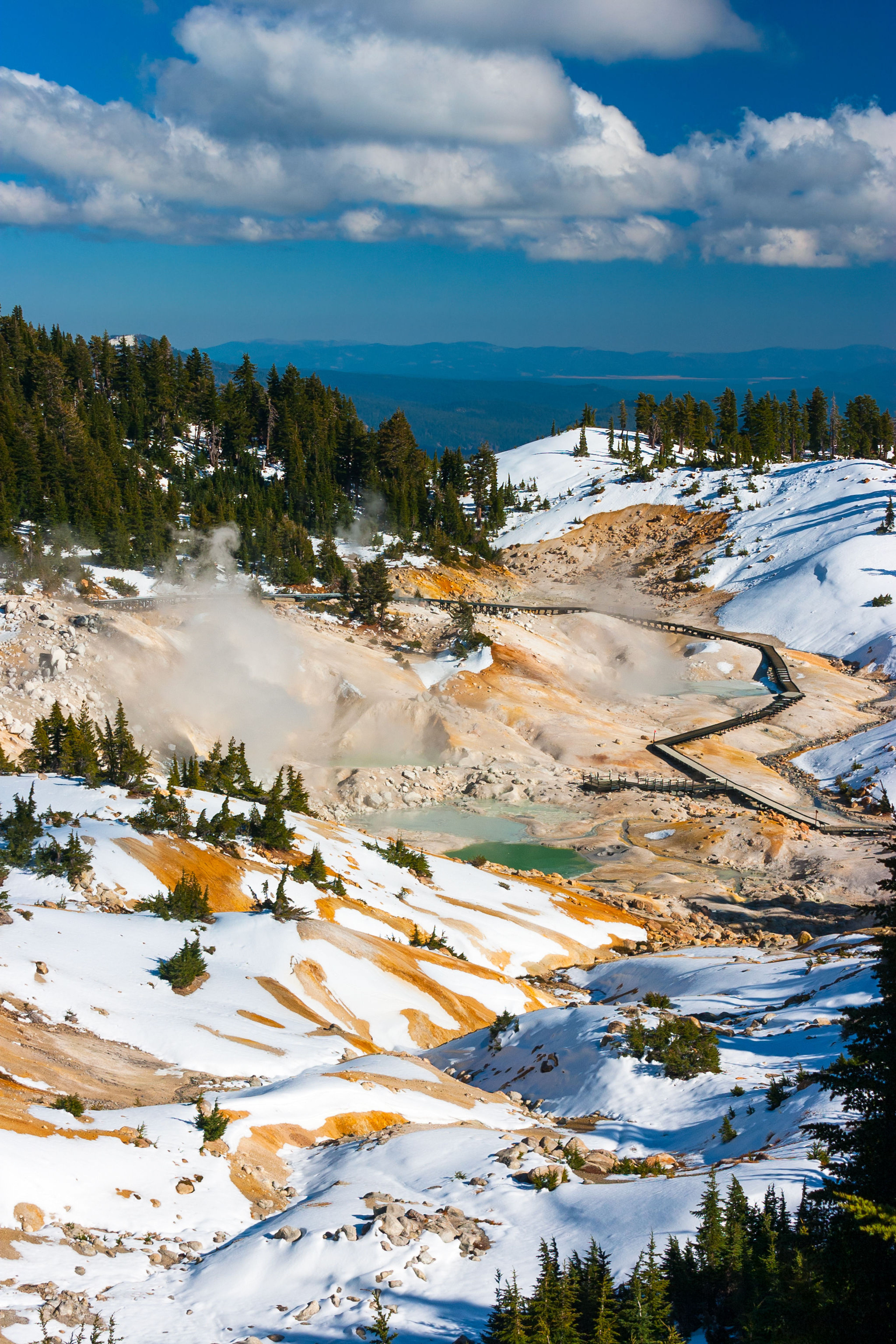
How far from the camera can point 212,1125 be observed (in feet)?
57.2

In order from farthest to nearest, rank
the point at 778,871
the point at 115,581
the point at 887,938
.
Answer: the point at 115,581, the point at 778,871, the point at 887,938

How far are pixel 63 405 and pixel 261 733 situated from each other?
45863 mm

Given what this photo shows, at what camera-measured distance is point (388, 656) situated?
78.1 meters

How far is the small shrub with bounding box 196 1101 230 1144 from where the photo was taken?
1731cm

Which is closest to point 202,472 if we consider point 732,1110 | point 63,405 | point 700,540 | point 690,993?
point 63,405

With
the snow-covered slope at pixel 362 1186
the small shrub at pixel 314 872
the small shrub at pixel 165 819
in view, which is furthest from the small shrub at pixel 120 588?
the snow-covered slope at pixel 362 1186

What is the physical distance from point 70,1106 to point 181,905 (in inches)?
469

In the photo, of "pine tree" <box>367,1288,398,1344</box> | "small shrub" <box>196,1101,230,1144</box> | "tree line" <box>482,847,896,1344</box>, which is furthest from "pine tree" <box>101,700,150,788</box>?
"tree line" <box>482,847,896,1344</box>

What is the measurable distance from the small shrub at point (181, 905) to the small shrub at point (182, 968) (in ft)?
10.1

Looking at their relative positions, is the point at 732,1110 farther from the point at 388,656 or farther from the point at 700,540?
the point at 700,540

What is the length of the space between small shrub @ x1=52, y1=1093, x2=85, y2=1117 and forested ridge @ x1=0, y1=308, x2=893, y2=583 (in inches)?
2478

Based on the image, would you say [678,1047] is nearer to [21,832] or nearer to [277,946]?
[277,946]

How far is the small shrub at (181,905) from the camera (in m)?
28.5

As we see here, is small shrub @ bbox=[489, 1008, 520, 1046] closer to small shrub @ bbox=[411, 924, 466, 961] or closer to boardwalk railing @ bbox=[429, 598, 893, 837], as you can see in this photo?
small shrub @ bbox=[411, 924, 466, 961]
